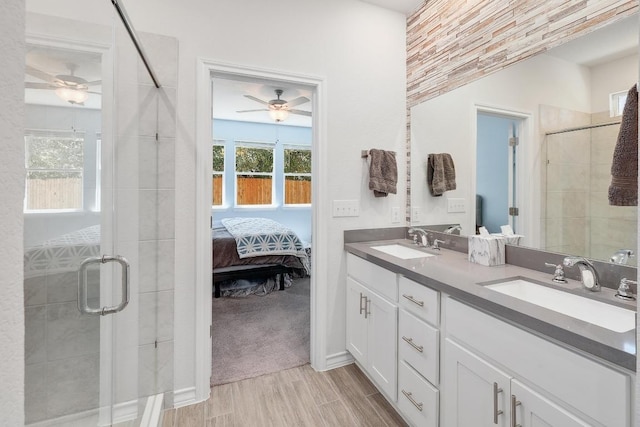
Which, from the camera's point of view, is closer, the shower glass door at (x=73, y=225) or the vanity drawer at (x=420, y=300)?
the shower glass door at (x=73, y=225)

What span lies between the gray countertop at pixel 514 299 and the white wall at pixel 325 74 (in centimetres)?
53

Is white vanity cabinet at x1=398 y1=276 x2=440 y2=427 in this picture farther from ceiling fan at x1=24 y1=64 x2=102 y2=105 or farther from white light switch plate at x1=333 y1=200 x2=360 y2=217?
ceiling fan at x1=24 y1=64 x2=102 y2=105

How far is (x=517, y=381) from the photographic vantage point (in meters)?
1.00

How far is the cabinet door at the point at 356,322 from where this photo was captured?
1964 millimetres

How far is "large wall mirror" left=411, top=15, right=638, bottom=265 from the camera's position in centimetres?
126

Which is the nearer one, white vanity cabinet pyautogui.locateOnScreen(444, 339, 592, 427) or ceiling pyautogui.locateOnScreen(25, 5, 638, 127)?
ceiling pyautogui.locateOnScreen(25, 5, 638, 127)

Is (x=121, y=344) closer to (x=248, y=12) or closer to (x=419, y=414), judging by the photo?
(x=419, y=414)

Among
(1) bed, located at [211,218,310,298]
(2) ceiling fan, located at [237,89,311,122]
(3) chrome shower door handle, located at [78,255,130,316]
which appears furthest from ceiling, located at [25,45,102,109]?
(2) ceiling fan, located at [237,89,311,122]

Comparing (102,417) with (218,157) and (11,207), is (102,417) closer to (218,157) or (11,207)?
(11,207)

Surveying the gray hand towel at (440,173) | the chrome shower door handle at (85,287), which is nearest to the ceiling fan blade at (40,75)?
the chrome shower door handle at (85,287)

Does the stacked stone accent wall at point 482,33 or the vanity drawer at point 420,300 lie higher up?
the stacked stone accent wall at point 482,33

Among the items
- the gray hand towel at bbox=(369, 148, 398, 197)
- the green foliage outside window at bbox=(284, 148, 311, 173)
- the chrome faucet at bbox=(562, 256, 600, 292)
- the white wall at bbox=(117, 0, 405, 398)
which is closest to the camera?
the chrome faucet at bbox=(562, 256, 600, 292)

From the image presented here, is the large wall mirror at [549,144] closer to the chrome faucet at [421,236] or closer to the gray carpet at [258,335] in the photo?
the chrome faucet at [421,236]

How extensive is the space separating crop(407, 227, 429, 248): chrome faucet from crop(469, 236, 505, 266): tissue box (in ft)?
1.52
